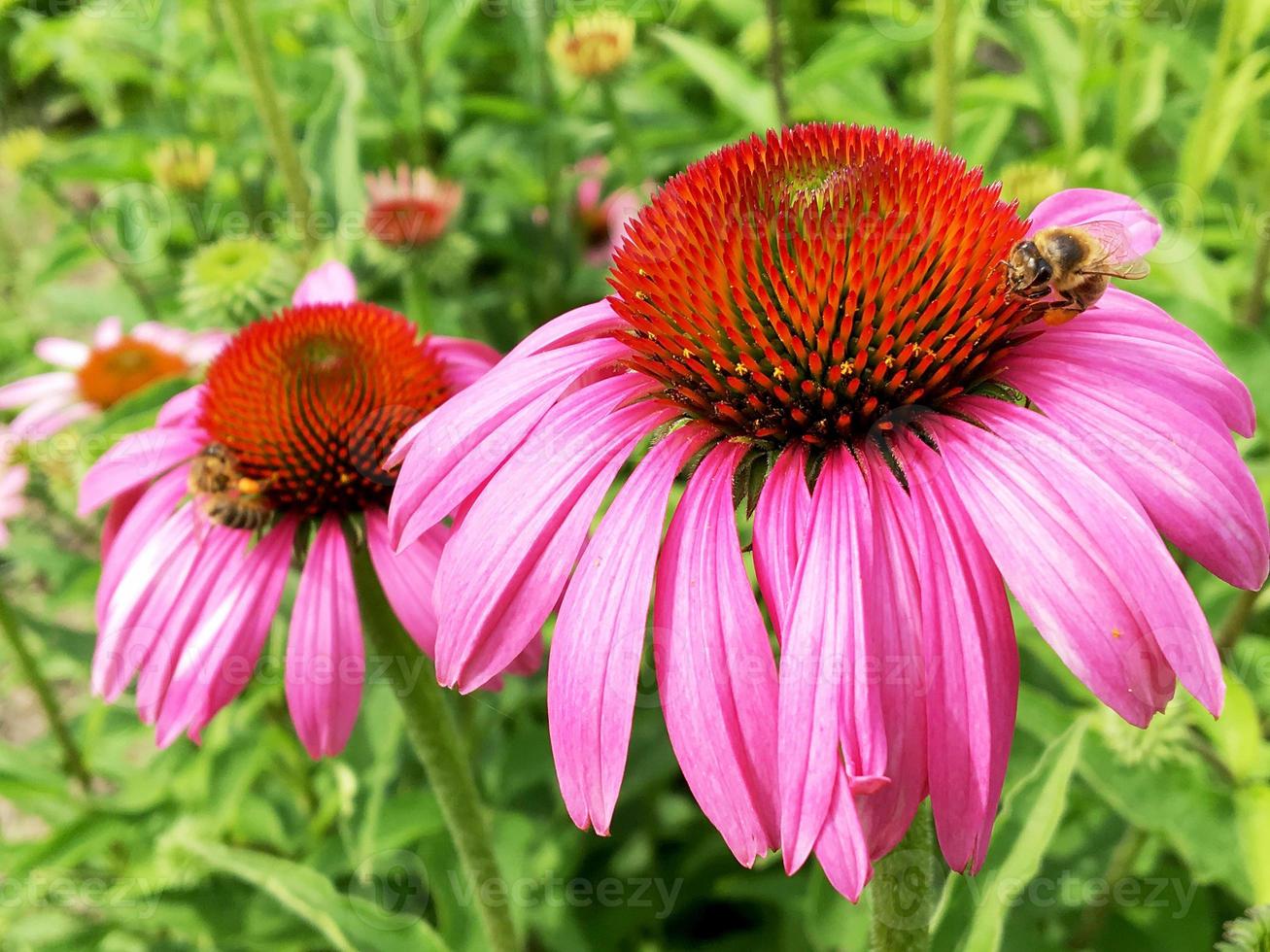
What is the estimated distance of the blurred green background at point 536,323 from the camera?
4.81 feet

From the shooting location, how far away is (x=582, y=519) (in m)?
0.95

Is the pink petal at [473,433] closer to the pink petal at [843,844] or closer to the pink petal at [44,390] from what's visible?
the pink petal at [843,844]

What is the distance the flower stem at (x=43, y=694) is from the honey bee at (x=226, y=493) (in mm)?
846

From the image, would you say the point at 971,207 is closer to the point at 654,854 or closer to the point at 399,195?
the point at 654,854

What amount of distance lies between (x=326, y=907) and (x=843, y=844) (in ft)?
2.70

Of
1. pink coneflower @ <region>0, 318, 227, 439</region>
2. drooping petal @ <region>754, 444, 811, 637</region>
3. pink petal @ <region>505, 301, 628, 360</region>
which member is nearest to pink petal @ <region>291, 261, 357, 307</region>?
pink petal @ <region>505, 301, 628, 360</region>

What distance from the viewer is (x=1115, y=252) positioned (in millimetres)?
1068

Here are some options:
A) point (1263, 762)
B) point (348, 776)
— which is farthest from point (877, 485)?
point (348, 776)

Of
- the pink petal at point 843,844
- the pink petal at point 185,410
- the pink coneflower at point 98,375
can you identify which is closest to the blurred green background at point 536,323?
the pink coneflower at point 98,375

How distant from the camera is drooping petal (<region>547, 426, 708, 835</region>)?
2.82 ft

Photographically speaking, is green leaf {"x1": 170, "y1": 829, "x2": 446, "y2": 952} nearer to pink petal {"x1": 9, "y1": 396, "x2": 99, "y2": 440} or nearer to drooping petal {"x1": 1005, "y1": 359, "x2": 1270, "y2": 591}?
drooping petal {"x1": 1005, "y1": 359, "x2": 1270, "y2": 591}

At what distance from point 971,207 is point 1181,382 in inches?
9.8

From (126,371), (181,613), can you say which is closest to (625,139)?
(126,371)

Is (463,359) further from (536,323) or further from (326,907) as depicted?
(536,323)
